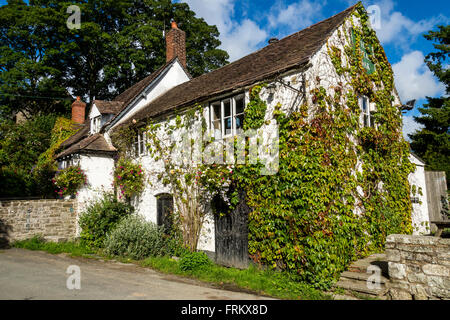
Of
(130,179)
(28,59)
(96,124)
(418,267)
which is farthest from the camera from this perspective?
(28,59)

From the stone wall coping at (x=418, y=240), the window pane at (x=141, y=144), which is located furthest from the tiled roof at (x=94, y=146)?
the stone wall coping at (x=418, y=240)

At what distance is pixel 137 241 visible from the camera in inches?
418

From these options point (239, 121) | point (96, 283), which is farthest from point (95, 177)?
point (239, 121)

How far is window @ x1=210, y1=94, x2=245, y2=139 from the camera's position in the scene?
9375mm

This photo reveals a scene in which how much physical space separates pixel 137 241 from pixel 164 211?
1.50m

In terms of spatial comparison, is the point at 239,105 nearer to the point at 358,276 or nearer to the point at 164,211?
the point at 164,211

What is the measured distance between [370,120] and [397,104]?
2543 mm

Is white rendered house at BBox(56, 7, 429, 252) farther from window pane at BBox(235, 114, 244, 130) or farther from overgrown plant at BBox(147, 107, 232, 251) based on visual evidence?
overgrown plant at BBox(147, 107, 232, 251)

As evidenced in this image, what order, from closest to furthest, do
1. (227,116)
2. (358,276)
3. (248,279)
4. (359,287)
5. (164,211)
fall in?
1. (359,287)
2. (358,276)
3. (248,279)
4. (227,116)
5. (164,211)

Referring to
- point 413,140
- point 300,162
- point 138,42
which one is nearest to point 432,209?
point 413,140

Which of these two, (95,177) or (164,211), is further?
(95,177)

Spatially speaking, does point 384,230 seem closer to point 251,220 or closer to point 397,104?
point 251,220

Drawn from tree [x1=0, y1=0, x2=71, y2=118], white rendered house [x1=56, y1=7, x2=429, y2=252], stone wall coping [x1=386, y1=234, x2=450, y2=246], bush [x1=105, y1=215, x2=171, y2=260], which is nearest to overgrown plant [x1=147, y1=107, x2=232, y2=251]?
white rendered house [x1=56, y1=7, x2=429, y2=252]

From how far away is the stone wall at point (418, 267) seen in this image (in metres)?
5.86
